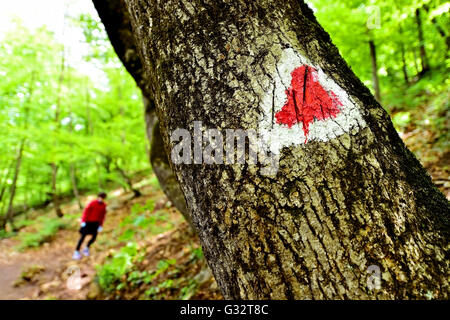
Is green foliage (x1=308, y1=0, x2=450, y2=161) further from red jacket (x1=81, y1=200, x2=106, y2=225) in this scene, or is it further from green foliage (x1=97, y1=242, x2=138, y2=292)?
red jacket (x1=81, y1=200, x2=106, y2=225)

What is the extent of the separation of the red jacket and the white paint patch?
767 cm

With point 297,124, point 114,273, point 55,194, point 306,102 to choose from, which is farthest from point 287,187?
point 55,194

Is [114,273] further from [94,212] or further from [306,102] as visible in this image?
[306,102]

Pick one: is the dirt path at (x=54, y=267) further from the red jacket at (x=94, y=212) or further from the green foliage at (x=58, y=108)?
the green foliage at (x=58, y=108)

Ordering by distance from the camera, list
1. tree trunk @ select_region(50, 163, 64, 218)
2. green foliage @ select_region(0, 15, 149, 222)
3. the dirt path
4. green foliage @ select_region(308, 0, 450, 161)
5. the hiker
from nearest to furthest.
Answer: green foliage @ select_region(308, 0, 450, 161) < the dirt path < the hiker < green foliage @ select_region(0, 15, 149, 222) < tree trunk @ select_region(50, 163, 64, 218)

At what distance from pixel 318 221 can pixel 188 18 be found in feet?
3.13

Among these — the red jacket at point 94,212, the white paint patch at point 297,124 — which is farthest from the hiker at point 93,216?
the white paint patch at point 297,124

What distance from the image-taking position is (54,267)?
29.5 ft

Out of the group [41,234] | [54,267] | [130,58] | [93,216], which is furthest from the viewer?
[41,234]

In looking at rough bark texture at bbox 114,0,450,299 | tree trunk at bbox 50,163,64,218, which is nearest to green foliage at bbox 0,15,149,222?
tree trunk at bbox 50,163,64,218

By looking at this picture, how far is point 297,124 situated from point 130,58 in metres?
3.07

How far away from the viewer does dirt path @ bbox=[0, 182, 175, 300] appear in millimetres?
7004

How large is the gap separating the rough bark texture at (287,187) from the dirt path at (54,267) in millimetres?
6554

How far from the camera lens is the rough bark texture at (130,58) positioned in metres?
2.95
